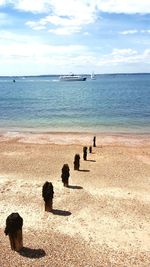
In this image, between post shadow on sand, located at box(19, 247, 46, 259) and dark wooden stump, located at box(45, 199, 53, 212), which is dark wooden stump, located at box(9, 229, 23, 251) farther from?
dark wooden stump, located at box(45, 199, 53, 212)

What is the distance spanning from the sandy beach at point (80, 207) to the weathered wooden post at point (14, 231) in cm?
34

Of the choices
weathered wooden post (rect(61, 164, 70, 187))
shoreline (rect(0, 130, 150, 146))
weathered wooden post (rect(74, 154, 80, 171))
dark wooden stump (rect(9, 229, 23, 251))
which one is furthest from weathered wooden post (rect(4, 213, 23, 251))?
shoreline (rect(0, 130, 150, 146))

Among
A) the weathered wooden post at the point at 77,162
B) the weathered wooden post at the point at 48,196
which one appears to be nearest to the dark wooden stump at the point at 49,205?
the weathered wooden post at the point at 48,196

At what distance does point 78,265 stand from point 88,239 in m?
2.00

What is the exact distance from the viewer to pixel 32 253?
14211mm

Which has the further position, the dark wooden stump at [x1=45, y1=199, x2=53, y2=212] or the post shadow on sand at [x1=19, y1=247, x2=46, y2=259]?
the dark wooden stump at [x1=45, y1=199, x2=53, y2=212]

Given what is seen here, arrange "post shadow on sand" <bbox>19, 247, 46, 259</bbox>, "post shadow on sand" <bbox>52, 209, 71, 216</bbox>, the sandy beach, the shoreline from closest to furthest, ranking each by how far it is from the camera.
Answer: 1. "post shadow on sand" <bbox>19, 247, 46, 259</bbox>
2. the sandy beach
3. "post shadow on sand" <bbox>52, 209, 71, 216</bbox>
4. the shoreline

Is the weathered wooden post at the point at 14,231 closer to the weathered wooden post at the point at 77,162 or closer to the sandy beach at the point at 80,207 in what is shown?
the sandy beach at the point at 80,207

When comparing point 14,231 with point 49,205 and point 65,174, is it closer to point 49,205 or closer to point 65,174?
point 49,205

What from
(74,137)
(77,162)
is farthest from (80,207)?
(74,137)

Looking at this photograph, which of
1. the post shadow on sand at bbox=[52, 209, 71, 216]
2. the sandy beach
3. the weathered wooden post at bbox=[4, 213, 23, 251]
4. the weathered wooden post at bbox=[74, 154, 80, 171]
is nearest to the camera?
the sandy beach

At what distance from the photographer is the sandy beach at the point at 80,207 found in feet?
46.4

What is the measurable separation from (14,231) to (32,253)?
1.10 metres

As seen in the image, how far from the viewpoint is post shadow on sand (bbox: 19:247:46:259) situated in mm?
14000
